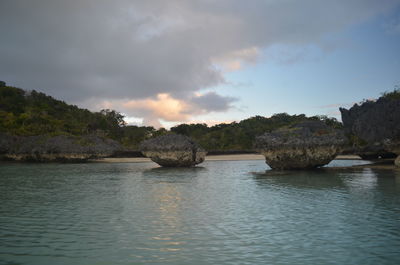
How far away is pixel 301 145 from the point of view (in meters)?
26.0

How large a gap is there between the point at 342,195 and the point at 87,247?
11.1m

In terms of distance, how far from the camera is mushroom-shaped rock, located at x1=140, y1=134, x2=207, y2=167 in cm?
3409

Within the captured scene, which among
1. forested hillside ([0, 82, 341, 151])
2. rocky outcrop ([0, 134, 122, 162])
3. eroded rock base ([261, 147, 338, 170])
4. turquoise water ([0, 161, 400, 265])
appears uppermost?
forested hillside ([0, 82, 341, 151])

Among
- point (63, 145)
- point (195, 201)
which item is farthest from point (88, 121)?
point (195, 201)

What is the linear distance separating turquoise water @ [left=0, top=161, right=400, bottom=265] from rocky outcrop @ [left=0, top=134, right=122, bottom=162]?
31681 millimetres

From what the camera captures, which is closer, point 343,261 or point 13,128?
point 343,261

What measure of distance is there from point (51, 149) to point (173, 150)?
21070 mm

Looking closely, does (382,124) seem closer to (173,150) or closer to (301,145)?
(301,145)

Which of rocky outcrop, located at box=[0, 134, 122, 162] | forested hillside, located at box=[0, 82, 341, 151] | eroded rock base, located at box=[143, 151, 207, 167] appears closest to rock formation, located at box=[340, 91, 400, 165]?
eroded rock base, located at box=[143, 151, 207, 167]

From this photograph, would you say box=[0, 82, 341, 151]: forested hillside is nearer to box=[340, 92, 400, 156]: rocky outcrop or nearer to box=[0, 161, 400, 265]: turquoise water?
box=[340, 92, 400, 156]: rocky outcrop

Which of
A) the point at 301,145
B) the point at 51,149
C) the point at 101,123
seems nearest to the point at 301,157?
the point at 301,145

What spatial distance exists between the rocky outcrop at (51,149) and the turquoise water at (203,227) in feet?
104

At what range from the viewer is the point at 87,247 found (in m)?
7.25

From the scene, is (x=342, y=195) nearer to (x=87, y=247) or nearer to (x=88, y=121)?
(x=87, y=247)
